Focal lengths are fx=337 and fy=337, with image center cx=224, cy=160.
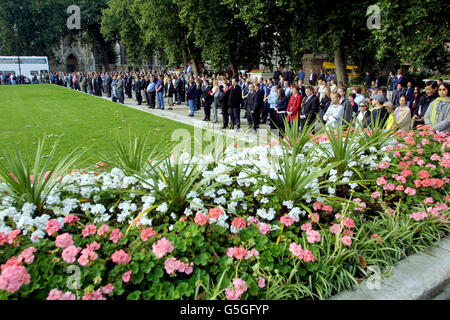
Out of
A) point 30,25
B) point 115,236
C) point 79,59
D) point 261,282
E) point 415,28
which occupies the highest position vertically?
point 30,25

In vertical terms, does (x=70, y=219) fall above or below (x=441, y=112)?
below

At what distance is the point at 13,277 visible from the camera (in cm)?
217

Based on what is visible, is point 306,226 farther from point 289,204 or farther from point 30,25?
point 30,25

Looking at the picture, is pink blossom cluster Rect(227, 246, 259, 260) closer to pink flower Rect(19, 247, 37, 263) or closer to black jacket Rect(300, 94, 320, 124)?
pink flower Rect(19, 247, 37, 263)

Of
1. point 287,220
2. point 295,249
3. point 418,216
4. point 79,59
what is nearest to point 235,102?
point 418,216

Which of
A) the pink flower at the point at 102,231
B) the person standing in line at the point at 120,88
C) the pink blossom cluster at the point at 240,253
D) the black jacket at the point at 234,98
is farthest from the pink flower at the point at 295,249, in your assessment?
the person standing in line at the point at 120,88

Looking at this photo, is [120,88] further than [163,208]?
Yes

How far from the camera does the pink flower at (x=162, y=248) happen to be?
2514mm

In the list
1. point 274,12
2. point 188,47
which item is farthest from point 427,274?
point 188,47

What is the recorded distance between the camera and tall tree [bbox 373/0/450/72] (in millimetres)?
12242

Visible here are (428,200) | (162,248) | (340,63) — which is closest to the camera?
(162,248)

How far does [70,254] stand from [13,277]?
0.39 m

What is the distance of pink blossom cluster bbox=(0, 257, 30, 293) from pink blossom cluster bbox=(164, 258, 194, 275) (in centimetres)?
92

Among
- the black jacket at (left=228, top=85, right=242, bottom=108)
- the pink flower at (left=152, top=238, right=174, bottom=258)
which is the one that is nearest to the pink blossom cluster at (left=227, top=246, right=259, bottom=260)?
the pink flower at (left=152, top=238, right=174, bottom=258)
